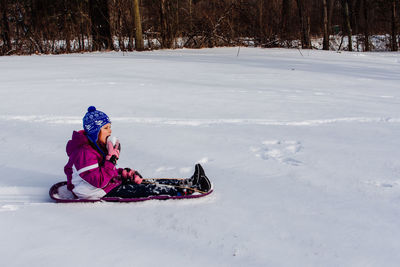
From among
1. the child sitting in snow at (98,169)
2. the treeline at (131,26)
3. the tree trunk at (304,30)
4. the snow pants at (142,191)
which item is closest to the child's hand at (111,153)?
the child sitting in snow at (98,169)

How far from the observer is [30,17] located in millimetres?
14383

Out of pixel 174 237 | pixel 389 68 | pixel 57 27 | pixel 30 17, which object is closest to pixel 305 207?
pixel 174 237

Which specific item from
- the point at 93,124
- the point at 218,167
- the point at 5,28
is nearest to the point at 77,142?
the point at 93,124

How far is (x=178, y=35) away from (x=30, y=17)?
5786mm

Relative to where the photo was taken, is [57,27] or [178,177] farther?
[57,27]

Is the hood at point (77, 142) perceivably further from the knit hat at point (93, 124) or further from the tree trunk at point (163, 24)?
the tree trunk at point (163, 24)

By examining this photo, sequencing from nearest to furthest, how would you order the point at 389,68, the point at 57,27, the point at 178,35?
the point at 389,68 → the point at 57,27 → the point at 178,35

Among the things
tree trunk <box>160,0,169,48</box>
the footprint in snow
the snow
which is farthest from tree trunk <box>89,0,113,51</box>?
the footprint in snow

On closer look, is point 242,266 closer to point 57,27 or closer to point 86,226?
point 86,226

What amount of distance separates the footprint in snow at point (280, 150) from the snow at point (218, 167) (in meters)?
0.01

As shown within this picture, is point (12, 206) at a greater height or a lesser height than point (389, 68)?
lesser

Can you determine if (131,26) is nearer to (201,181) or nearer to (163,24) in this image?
(163,24)

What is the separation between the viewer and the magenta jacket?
9.07 ft

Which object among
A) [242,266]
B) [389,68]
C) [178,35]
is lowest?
[242,266]
